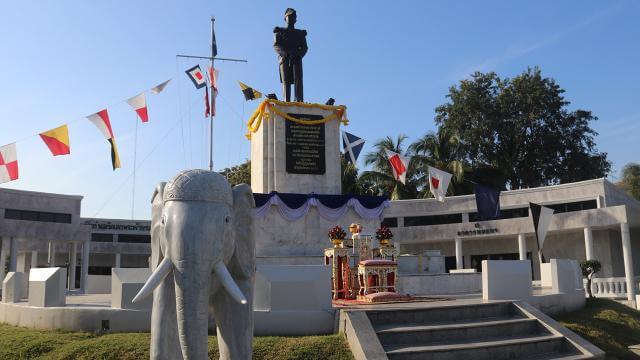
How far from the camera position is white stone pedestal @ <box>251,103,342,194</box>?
17.9 m

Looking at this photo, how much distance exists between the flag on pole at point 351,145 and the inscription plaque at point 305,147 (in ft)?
2.87

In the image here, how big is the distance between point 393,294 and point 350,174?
2473 centimetres

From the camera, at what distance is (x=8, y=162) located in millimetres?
15531

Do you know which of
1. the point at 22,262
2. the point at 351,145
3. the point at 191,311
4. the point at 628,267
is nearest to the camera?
the point at 191,311

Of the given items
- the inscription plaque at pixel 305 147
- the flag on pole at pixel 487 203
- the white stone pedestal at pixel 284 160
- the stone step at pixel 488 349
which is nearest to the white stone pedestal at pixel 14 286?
the white stone pedestal at pixel 284 160

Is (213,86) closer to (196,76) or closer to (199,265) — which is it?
(196,76)

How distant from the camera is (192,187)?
512 centimetres

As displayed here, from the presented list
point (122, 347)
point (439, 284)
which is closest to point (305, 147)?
point (439, 284)

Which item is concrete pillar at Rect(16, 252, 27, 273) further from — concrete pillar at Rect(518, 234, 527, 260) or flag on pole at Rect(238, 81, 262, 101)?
concrete pillar at Rect(518, 234, 527, 260)

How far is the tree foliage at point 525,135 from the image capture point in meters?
38.1

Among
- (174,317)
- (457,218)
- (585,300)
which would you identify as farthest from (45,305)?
(457,218)

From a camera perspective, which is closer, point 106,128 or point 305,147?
point 106,128

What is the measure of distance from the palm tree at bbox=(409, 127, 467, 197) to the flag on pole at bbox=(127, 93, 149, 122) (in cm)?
2248

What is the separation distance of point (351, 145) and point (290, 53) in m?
4.02
